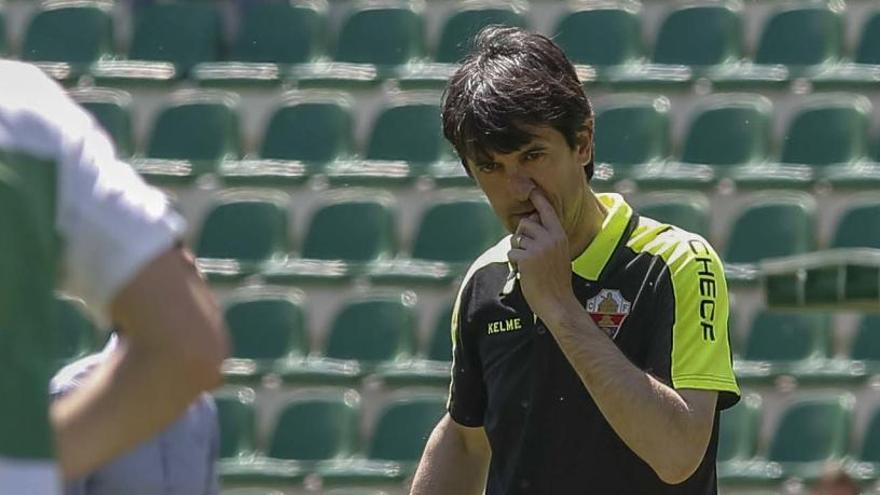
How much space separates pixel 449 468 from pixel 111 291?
1.55 meters

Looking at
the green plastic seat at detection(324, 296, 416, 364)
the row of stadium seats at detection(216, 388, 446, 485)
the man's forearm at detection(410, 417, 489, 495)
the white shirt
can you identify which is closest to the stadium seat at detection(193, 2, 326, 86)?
the green plastic seat at detection(324, 296, 416, 364)

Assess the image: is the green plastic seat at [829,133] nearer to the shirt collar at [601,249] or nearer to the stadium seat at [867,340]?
the stadium seat at [867,340]

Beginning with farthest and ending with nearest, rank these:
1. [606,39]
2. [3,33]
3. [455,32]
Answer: [3,33]
[455,32]
[606,39]

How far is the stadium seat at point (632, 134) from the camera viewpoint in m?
7.49

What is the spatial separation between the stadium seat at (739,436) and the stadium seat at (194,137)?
2.54 m

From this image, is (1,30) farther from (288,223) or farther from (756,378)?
(756,378)

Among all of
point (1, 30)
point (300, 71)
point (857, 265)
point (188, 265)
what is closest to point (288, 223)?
point (300, 71)

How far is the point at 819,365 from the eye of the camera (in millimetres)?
6828

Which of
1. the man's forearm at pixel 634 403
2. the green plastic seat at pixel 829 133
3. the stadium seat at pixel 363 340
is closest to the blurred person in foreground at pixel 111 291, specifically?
the man's forearm at pixel 634 403

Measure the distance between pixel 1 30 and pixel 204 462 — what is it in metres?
6.26

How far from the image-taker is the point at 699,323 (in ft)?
8.86

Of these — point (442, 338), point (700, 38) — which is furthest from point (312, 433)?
point (700, 38)

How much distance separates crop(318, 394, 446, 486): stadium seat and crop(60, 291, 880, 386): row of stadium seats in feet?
0.65

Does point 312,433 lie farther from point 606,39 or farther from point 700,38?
point 700,38
